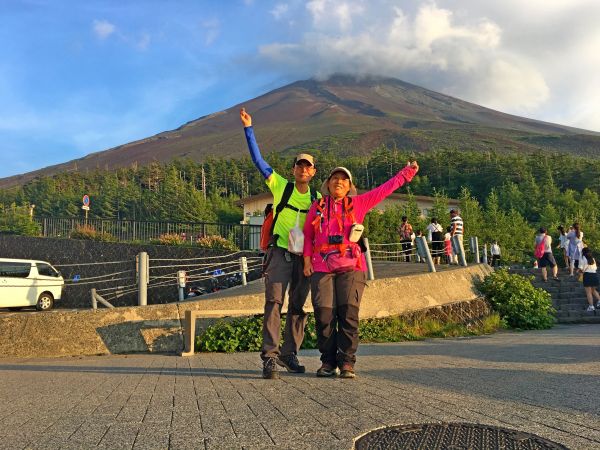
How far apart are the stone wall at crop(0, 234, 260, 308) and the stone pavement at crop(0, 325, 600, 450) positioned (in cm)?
1206

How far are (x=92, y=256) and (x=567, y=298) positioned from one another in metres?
18.1

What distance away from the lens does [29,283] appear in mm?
19297

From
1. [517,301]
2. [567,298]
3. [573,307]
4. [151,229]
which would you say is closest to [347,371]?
[517,301]

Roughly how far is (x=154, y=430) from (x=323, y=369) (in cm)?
192

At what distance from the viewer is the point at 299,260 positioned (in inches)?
185

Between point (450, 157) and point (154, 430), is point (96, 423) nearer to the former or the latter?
point (154, 430)

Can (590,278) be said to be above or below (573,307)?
above

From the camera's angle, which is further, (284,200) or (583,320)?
(583,320)

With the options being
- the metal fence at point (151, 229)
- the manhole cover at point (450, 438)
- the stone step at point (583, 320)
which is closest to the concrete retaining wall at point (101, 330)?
the manhole cover at point (450, 438)

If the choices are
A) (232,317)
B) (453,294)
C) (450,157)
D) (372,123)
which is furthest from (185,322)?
(372,123)

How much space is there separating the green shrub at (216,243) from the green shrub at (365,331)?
11.0 m

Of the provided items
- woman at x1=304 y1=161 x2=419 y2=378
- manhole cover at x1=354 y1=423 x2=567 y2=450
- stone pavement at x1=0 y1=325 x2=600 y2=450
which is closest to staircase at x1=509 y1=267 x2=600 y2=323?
stone pavement at x1=0 y1=325 x2=600 y2=450

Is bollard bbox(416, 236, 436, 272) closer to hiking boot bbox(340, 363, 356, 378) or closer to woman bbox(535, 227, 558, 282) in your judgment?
woman bbox(535, 227, 558, 282)

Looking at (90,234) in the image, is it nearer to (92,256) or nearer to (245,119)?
(92,256)
